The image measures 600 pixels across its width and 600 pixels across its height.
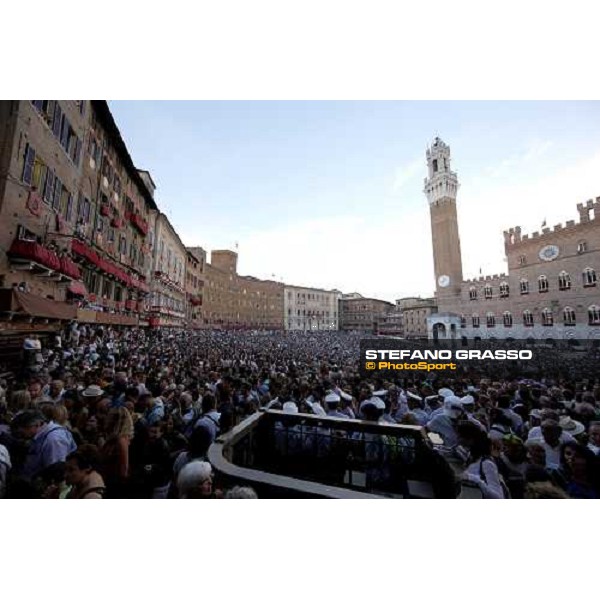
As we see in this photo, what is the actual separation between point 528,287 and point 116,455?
43.0 m

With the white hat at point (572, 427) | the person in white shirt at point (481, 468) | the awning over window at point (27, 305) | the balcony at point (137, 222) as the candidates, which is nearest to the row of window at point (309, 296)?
the balcony at point (137, 222)

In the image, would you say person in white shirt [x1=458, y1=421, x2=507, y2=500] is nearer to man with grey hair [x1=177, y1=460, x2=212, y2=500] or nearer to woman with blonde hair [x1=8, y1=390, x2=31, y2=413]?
man with grey hair [x1=177, y1=460, x2=212, y2=500]

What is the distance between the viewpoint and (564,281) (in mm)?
31953

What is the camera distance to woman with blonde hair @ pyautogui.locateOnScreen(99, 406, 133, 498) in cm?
308

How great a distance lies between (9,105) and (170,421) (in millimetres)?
10351

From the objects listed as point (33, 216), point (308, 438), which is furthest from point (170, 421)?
point (33, 216)

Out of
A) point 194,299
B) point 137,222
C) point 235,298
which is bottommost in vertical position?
point 194,299

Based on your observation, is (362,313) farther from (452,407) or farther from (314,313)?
(452,407)

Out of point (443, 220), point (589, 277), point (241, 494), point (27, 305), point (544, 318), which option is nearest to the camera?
point (241, 494)

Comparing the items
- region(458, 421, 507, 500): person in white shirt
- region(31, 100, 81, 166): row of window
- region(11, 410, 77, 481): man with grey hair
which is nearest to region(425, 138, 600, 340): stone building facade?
region(458, 421, 507, 500): person in white shirt

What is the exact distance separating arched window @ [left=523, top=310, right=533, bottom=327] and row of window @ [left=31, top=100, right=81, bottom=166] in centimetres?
4269

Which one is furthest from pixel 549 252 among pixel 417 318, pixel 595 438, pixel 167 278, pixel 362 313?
pixel 362 313

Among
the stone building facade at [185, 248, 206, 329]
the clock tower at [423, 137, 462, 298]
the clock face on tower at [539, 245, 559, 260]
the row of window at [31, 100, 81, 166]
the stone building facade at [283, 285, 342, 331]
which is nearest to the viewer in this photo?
the row of window at [31, 100, 81, 166]

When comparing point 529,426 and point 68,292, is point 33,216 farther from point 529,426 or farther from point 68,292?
point 529,426
